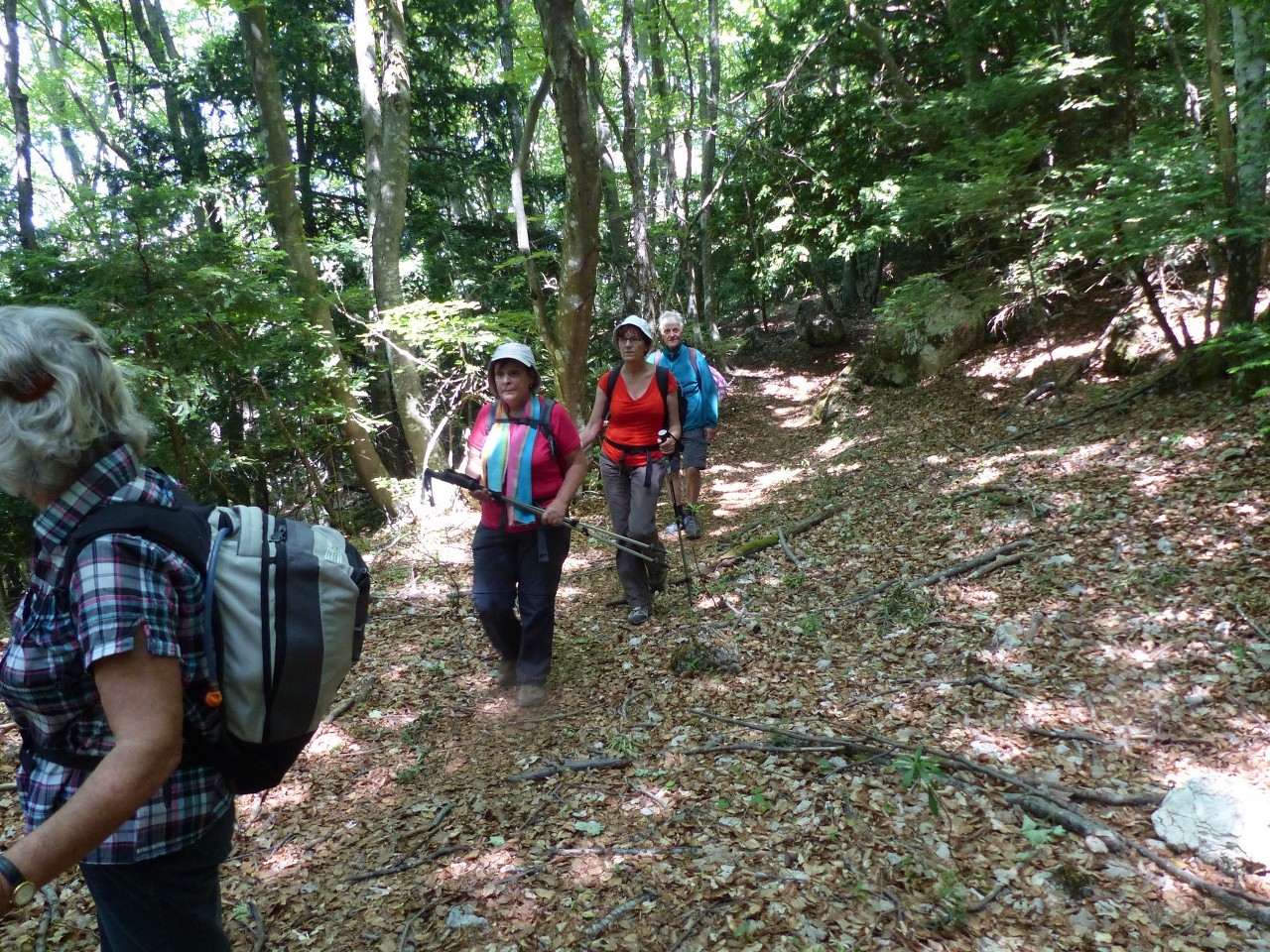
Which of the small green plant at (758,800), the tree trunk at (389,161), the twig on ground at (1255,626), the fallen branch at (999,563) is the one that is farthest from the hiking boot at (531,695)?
the tree trunk at (389,161)

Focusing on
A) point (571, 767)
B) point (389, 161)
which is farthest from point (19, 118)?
point (571, 767)

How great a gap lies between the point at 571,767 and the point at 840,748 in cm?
143

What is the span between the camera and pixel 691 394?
7.61 metres

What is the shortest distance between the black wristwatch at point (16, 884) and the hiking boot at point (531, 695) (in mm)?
3401

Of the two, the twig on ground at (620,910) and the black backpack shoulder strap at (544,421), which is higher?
the black backpack shoulder strap at (544,421)

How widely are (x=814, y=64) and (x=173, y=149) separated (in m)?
11.6

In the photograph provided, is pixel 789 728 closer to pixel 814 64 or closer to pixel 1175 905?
pixel 1175 905

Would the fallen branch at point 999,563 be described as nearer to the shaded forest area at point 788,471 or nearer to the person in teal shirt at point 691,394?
the shaded forest area at point 788,471

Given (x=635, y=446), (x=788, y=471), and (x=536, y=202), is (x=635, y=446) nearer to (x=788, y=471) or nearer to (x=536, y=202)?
(x=788, y=471)

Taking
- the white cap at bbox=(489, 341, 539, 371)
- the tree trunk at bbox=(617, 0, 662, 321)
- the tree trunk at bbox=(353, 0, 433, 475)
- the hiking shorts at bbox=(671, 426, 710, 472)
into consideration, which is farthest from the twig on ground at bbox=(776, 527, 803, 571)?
the tree trunk at bbox=(617, 0, 662, 321)

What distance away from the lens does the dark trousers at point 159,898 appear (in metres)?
1.57

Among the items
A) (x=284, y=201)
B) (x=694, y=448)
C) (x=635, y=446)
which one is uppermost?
(x=284, y=201)

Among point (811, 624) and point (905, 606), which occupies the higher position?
point (905, 606)

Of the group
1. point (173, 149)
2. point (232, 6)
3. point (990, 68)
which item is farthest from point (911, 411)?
point (173, 149)
